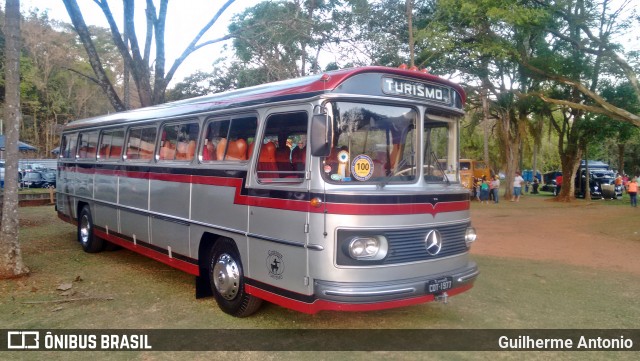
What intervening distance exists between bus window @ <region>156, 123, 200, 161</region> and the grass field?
6.37ft

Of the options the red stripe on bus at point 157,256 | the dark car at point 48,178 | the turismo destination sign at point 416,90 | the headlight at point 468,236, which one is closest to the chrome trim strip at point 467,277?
the headlight at point 468,236

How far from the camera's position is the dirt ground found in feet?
34.8

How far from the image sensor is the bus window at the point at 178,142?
6.86 metres

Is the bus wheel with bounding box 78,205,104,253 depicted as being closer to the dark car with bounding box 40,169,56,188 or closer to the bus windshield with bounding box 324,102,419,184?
the bus windshield with bounding box 324,102,419,184

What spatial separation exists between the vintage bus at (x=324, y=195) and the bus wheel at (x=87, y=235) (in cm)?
343

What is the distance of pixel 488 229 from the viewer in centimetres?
1505

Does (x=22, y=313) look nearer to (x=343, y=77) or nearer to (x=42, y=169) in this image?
(x=343, y=77)

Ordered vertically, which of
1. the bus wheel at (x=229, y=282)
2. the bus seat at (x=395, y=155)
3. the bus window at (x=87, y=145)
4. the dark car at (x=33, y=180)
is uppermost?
the bus window at (x=87, y=145)

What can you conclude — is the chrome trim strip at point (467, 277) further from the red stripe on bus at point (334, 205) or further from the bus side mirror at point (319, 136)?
the bus side mirror at point (319, 136)

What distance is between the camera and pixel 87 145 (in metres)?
10.4

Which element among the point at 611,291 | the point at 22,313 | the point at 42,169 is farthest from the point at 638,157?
the point at 22,313

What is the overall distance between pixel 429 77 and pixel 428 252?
1928mm

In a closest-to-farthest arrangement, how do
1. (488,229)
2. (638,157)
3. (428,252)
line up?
(428,252)
(488,229)
(638,157)

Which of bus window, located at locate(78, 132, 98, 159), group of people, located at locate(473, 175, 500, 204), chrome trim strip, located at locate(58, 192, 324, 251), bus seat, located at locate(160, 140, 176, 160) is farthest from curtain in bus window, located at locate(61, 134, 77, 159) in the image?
group of people, located at locate(473, 175, 500, 204)
